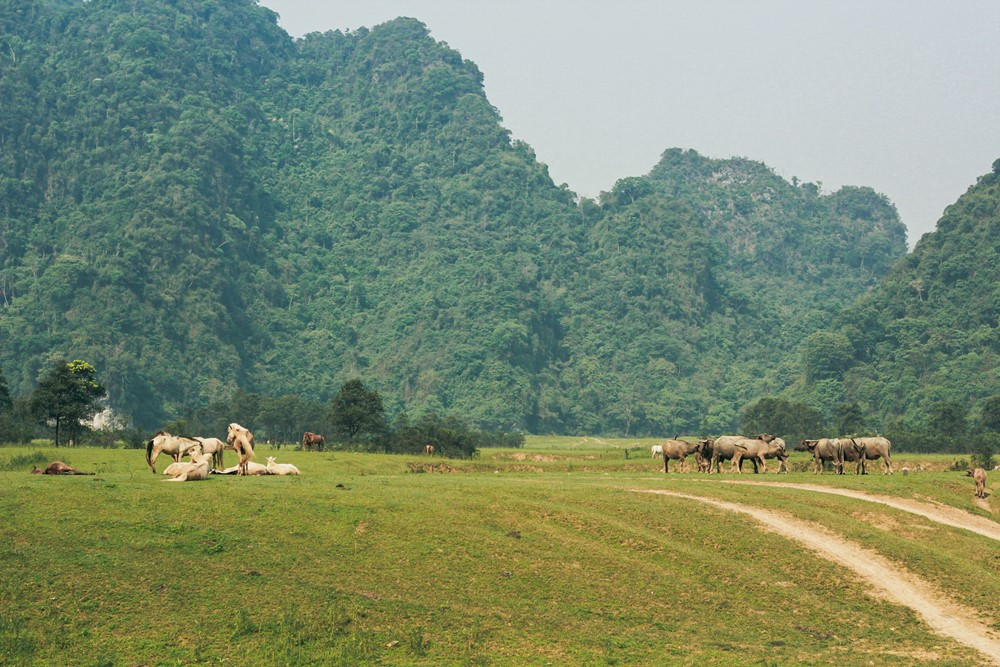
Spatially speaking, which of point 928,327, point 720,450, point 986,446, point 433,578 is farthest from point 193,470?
point 928,327

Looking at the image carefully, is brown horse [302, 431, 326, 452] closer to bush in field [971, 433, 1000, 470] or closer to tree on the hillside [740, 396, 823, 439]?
bush in field [971, 433, 1000, 470]

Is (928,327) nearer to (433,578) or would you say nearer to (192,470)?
(192,470)

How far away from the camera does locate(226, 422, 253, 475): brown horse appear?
123ft

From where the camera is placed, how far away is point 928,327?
178875 millimetres

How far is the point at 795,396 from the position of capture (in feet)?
614

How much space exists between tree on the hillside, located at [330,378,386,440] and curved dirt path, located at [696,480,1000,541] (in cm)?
4039

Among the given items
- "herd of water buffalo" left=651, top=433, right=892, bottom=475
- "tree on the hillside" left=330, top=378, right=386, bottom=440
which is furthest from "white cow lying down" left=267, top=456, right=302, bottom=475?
"tree on the hillside" left=330, top=378, right=386, bottom=440

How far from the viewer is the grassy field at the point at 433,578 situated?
2269 centimetres

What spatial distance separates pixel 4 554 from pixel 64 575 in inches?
68.6

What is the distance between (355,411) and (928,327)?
429 feet

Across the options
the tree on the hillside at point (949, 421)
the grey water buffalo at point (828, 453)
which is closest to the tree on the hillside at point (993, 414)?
the tree on the hillside at point (949, 421)

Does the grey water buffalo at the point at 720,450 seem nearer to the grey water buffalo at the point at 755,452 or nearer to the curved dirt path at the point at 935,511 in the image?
the grey water buffalo at the point at 755,452

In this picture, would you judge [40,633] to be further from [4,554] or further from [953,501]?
[953,501]

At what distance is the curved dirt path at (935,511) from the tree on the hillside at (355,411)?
4039cm
